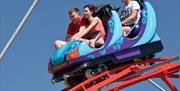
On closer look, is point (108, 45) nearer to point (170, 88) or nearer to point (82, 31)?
point (82, 31)

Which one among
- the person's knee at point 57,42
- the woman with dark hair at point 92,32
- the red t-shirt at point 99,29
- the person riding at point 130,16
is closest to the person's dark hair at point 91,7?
the woman with dark hair at point 92,32

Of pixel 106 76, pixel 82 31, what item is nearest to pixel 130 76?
pixel 106 76

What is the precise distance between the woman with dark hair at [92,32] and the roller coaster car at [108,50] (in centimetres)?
7

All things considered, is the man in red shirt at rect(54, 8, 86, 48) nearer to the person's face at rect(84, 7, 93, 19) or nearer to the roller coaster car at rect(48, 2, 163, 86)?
the person's face at rect(84, 7, 93, 19)

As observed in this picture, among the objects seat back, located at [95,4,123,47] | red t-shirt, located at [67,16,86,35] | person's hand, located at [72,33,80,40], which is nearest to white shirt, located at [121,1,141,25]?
seat back, located at [95,4,123,47]

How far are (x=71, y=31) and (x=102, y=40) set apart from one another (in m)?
0.53

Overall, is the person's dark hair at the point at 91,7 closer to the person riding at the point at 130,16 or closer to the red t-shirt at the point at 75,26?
the red t-shirt at the point at 75,26

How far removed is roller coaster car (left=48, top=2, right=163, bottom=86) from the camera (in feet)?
16.8

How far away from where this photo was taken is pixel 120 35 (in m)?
5.32

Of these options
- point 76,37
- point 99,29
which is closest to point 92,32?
point 99,29

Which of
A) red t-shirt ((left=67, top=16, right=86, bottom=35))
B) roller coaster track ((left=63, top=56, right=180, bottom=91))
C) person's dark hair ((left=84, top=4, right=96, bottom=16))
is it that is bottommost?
roller coaster track ((left=63, top=56, right=180, bottom=91))

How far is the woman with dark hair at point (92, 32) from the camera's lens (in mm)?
5268

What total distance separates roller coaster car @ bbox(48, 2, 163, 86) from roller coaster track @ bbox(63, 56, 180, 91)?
95 millimetres

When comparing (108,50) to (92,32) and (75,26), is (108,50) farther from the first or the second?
(75,26)
